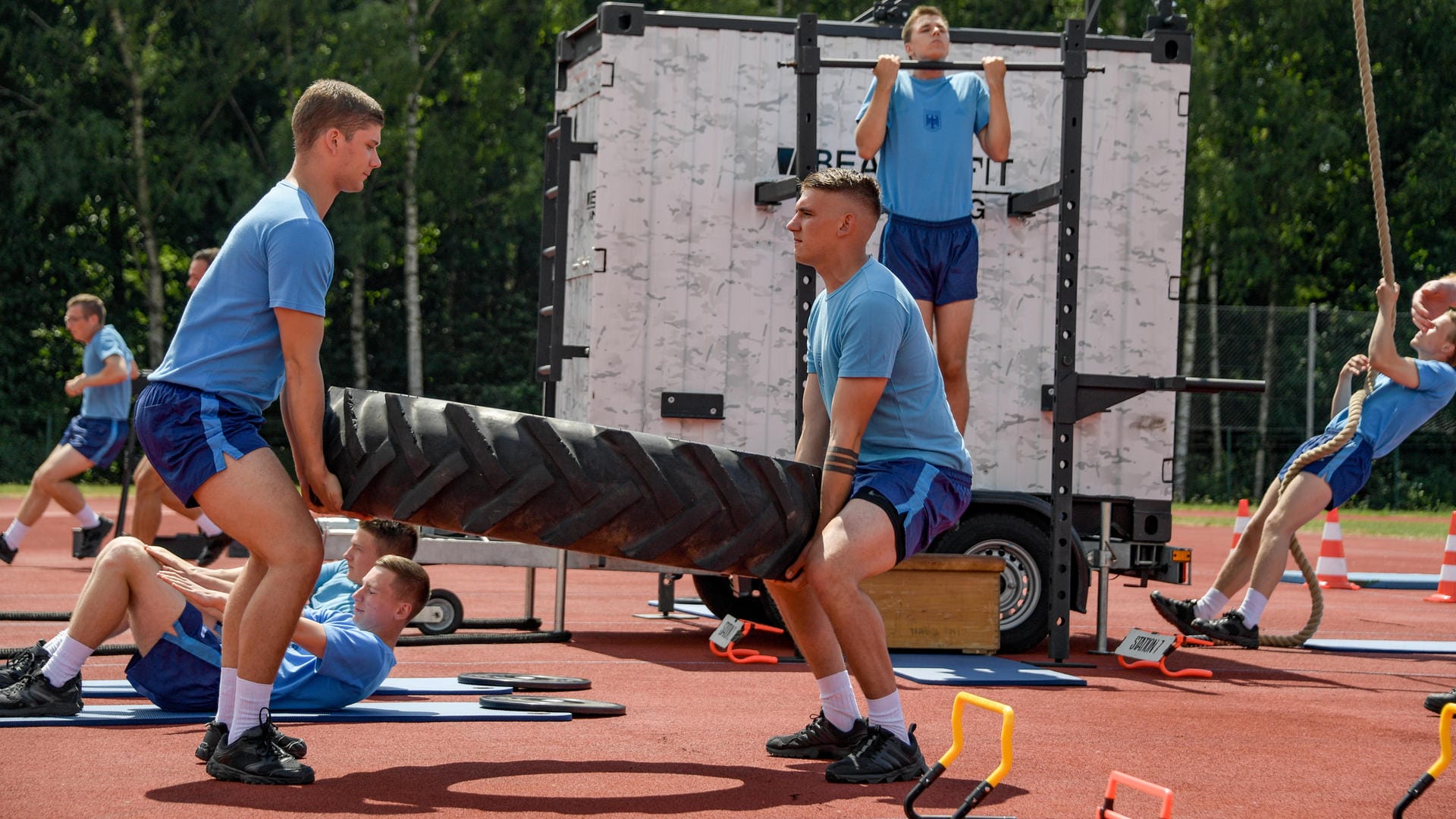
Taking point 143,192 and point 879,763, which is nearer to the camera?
point 879,763

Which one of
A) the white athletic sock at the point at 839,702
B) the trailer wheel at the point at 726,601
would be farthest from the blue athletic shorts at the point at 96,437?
the white athletic sock at the point at 839,702

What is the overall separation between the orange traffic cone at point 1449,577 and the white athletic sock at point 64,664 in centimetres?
1085

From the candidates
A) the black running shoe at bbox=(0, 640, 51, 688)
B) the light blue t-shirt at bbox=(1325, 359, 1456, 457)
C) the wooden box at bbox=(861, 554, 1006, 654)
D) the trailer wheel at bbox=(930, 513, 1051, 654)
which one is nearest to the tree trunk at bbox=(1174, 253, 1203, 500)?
the light blue t-shirt at bbox=(1325, 359, 1456, 457)

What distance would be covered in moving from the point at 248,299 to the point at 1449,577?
11.4 m

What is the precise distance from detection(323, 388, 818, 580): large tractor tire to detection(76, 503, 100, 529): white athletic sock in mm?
8608

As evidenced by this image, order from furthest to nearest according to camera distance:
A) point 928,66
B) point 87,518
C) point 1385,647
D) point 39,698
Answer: point 87,518
point 1385,647
point 928,66
point 39,698

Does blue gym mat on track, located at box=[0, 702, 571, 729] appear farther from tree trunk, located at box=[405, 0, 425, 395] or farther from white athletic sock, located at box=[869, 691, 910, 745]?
tree trunk, located at box=[405, 0, 425, 395]

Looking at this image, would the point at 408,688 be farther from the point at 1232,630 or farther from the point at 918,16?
the point at 1232,630

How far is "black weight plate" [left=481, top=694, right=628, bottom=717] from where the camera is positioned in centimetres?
600

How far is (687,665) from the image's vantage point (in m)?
7.89

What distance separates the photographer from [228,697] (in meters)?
4.78

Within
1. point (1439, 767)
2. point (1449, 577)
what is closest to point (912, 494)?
point (1439, 767)

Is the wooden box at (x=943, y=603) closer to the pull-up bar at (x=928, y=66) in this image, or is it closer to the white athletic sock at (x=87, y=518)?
the pull-up bar at (x=928, y=66)

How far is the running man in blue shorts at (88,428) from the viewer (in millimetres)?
11727
